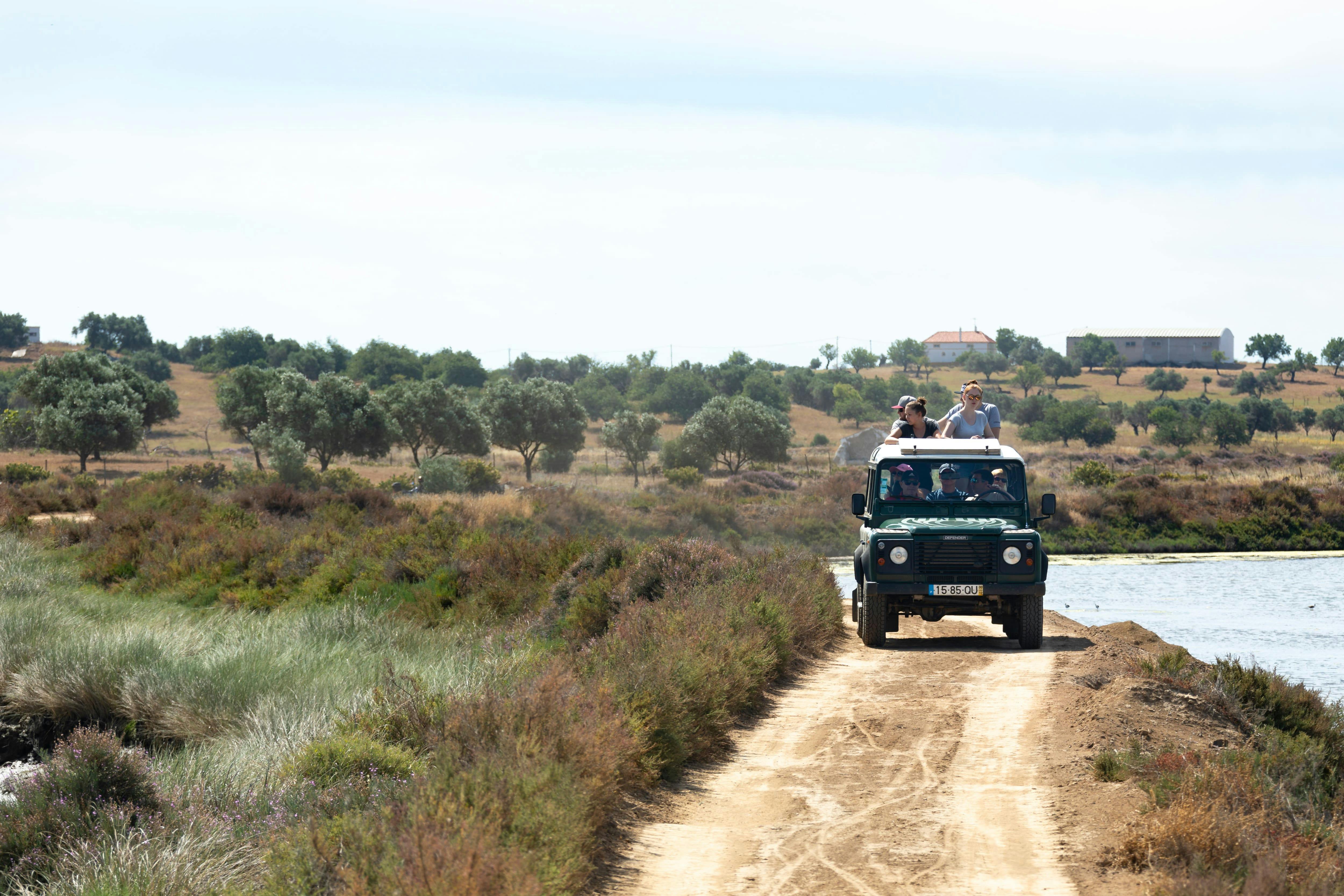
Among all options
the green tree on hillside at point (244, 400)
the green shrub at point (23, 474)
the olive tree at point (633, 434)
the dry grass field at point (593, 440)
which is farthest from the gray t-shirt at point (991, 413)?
the olive tree at point (633, 434)

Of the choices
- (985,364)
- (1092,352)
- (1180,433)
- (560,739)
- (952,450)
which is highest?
(1092,352)

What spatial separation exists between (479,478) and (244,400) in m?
18.5

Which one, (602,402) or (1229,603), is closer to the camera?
(1229,603)

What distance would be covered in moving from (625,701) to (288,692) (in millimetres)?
5111

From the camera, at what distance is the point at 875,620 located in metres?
14.8

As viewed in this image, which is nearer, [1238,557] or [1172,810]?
[1172,810]

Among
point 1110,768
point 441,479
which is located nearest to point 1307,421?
point 441,479

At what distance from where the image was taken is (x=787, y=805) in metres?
8.18

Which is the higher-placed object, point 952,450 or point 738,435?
point 952,450

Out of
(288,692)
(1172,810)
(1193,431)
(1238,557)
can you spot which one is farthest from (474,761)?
(1193,431)

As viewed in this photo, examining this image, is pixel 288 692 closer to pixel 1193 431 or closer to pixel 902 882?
pixel 902 882

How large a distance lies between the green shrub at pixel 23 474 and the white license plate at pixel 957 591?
155 feet

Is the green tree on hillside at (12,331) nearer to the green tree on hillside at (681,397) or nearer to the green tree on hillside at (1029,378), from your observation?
the green tree on hillside at (681,397)

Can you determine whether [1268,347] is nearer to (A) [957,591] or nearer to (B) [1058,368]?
(B) [1058,368]
